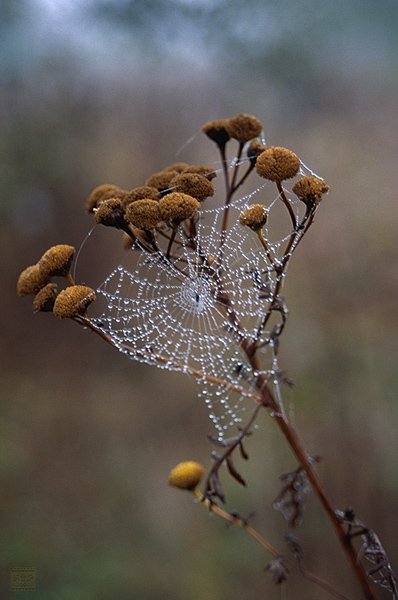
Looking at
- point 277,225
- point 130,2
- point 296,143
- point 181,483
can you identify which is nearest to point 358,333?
point 277,225

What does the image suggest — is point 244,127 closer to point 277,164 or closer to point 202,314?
point 277,164

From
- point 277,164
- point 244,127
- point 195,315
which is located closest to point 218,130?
point 244,127

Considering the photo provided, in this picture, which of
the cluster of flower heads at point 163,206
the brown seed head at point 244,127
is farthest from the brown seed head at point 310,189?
the brown seed head at point 244,127

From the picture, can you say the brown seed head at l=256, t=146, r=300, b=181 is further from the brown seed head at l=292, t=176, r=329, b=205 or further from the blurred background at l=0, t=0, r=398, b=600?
the blurred background at l=0, t=0, r=398, b=600

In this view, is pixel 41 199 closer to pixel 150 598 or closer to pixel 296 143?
pixel 296 143

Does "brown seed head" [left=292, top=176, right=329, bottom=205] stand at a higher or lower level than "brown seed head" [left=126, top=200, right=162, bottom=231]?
higher

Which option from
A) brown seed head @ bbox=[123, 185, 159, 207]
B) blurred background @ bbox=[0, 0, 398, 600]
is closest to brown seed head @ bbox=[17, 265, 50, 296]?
brown seed head @ bbox=[123, 185, 159, 207]
